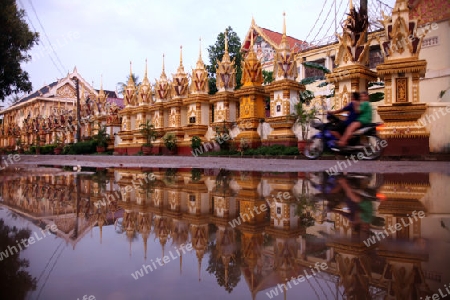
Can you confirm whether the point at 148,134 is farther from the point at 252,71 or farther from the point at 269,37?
the point at 269,37

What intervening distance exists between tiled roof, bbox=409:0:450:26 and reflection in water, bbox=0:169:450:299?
19.8 meters

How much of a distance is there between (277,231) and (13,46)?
17.2 meters

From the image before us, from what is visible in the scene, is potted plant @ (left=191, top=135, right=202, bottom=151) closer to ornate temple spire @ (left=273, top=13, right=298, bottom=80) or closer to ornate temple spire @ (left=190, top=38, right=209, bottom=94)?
ornate temple spire @ (left=190, top=38, right=209, bottom=94)

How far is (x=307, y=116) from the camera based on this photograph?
50.5ft

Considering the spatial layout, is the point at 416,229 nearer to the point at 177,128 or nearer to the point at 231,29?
the point at 177,128

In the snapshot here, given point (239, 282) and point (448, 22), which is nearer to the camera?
point (239, 282)

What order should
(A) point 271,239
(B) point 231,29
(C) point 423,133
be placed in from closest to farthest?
(A) point 271,239 < (C) point 423,133 < (B) point 231,29

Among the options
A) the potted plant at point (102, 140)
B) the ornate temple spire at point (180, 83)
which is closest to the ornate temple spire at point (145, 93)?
the ornate temple spire at point (180, 83)

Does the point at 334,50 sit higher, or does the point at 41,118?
the point at 334,50

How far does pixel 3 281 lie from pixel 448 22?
24081 mm

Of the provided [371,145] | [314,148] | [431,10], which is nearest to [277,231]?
[371,145]

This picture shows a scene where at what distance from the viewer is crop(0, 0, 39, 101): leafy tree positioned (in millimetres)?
14727

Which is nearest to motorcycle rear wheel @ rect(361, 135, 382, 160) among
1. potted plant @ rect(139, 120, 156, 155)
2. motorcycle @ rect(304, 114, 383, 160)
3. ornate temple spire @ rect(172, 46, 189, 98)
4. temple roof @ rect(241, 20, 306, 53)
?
motorcycle @ rect(304, 114, 383, 160)

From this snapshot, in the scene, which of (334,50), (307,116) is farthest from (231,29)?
(307,116)
